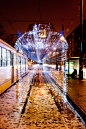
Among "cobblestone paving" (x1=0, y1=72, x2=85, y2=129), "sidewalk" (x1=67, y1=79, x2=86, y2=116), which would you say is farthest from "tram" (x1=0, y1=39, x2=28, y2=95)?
"sidewalk" (x1=67, y1=79, x2=86, y2=116)

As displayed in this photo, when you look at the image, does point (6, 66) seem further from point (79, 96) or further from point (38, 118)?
point (38, 118)

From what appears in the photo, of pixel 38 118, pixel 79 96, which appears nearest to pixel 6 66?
pixel 79 96

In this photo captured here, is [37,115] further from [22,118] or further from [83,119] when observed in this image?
[83,119]

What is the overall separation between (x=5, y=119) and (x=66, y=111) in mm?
2425

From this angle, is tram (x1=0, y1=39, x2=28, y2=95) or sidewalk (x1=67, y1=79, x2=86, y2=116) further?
tram (x1=0, y1=39, x2=28, y2=95)

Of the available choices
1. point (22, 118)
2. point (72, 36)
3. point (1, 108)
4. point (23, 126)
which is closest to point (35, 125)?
point (23, 126)

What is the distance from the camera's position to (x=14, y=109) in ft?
19.4

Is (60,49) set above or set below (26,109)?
above

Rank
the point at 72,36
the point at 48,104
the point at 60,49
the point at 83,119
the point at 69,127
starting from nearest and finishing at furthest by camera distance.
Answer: the point at 69,127
the point at 83,119
the point at 48,104
the point at 60,49
the point at 72,36

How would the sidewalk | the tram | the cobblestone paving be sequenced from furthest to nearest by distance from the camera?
1. the tram
2. the sidewalk
3. the cobblestone paving

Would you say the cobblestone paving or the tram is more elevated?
the tram

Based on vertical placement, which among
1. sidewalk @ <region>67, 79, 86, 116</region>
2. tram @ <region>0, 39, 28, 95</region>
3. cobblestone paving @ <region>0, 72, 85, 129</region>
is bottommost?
cobblestone paving @ <region>0, 72, 85, 129</region>

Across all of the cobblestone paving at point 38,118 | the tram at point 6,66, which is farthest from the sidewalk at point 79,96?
the tram at point 6,66

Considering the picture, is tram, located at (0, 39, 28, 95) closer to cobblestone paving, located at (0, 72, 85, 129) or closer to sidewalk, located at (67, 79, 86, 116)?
cobblestone paving, located at (0, 72, 85, 129)
